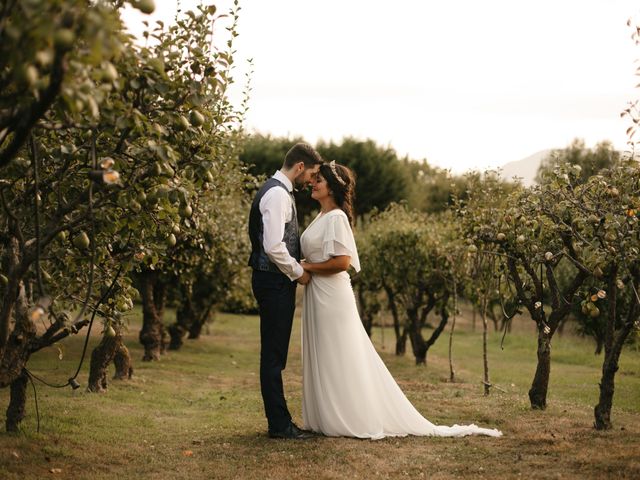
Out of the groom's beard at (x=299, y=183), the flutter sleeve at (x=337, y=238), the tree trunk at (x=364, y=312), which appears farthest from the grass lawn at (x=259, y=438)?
the tree trunk at (x=364, y=312)

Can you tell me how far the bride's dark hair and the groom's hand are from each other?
0.80m

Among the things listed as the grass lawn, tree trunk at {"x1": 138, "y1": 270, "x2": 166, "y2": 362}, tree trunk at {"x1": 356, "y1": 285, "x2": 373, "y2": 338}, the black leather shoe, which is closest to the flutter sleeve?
the black leather shoe

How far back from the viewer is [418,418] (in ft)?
26.1

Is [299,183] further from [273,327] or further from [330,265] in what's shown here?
[273,327]

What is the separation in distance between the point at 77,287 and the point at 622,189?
17.1 ft

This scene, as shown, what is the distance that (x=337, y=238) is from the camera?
7754 millimetres

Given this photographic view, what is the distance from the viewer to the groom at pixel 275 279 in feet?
24.2

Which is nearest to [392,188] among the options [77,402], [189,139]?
[77,402]

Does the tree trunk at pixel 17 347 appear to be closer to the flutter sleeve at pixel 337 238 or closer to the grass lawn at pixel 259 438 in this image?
the grass lawn at pixel 259 438

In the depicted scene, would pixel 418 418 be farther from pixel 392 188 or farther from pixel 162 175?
pixel 392 188

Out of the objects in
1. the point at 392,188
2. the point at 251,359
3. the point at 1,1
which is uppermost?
the point at 392,188

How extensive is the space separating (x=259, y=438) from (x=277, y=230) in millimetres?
2110

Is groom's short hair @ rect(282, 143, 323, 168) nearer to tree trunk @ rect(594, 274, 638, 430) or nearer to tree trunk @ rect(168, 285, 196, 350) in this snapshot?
tree trunk @ rect(594, 274, 638, 430)

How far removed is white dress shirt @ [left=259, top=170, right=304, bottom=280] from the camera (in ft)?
23.9
